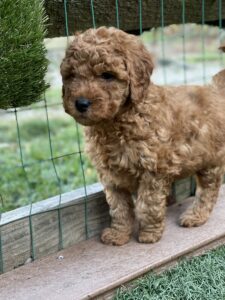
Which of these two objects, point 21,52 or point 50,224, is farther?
point 50,224

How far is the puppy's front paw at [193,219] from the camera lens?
397cm

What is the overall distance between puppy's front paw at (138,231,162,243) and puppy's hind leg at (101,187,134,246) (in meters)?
0.10

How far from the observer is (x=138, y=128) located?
3.37 m

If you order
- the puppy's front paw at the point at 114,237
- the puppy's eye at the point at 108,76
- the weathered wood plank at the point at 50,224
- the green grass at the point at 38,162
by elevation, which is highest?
the puppy's eye at the point at 108,76

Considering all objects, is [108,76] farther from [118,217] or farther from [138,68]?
[118,217]

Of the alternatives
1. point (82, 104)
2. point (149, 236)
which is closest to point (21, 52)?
point (82, 104)

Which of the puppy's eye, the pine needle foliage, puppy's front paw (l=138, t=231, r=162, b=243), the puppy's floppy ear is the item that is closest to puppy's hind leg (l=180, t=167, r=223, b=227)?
puppy's front paw (l=138, t=231, r=162, b=243)

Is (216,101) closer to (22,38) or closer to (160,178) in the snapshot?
(160,178)

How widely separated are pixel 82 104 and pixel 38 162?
2.94 metres

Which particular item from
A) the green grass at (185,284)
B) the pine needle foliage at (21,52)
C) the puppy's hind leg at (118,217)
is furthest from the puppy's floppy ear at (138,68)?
the green grass at (185,284)

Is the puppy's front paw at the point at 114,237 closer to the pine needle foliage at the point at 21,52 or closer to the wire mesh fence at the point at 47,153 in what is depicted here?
the wire mesh fence at the point at 47,153

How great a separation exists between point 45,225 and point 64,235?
6.8 inches

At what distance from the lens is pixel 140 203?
11.9 ft

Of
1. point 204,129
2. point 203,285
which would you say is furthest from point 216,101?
point 203,285
